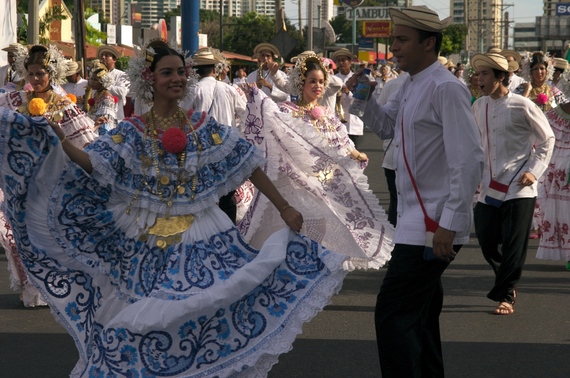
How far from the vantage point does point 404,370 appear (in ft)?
15.8

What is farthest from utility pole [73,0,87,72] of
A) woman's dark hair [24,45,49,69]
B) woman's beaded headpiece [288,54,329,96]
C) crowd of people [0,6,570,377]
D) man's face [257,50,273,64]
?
crowd of people [0,6,570,377]

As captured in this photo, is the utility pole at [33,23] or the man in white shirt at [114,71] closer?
the man in white shirt at [114,71]

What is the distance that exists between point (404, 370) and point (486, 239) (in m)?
3.32

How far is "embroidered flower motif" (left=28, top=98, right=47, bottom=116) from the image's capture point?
784 centimetres

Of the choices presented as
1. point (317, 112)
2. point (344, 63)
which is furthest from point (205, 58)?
point (344, 63)

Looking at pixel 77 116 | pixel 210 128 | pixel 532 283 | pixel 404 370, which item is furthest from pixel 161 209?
pixel 532 283

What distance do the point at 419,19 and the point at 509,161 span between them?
3.21 m

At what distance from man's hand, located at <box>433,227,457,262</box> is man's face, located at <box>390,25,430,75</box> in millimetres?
786

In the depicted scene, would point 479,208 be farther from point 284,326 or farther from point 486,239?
point 284,326

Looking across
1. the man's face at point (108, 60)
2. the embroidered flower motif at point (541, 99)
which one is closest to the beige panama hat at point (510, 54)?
the embroidered flower motif at point (541, 99)

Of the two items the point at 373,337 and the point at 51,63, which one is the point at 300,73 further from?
the point at 373,337

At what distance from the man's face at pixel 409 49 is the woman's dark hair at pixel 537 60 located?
8713 mm

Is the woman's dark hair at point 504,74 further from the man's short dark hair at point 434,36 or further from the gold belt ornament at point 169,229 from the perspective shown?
the gold belt ornament at point 169,229

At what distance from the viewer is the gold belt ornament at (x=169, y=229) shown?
205 inches
